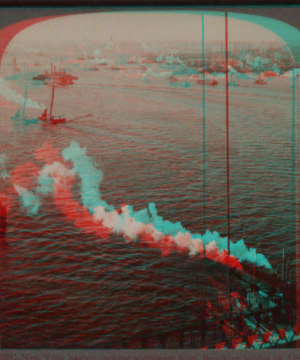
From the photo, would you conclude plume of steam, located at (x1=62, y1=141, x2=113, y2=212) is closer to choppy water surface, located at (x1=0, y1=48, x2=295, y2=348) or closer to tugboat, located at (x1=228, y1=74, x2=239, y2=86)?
choppy water surface, located at (x1=0, y1=48, x2=295, y2=348)

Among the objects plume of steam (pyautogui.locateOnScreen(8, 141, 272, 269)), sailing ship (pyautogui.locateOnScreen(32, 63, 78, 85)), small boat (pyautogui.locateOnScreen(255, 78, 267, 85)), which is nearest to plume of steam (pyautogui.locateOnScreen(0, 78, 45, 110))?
sailing ship (pyautogui.locateOnScreen(32, 63, 78, 85))

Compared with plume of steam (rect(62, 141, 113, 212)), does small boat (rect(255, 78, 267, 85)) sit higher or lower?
higher

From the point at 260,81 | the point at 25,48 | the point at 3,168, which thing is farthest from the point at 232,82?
the point at 3,168

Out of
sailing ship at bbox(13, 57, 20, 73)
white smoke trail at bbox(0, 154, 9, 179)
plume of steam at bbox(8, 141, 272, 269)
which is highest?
sailing ship at bbox(13, 57, 20, 73)

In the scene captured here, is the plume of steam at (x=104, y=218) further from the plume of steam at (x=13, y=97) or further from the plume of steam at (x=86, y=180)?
the plume of steam at (x=13, y=97)

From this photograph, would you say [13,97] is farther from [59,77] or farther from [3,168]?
[3,168]

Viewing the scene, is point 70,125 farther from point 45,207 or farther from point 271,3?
point 271,3

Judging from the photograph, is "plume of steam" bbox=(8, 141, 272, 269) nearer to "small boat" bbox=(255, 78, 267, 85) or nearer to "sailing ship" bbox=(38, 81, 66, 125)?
"sailing ship" bbox=(38, 81, 66, 125)

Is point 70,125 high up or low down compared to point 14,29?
down

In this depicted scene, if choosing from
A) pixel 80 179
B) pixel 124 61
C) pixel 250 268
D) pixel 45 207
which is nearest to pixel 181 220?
pixel 250 268

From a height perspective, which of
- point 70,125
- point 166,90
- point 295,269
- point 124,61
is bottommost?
point 295,269
